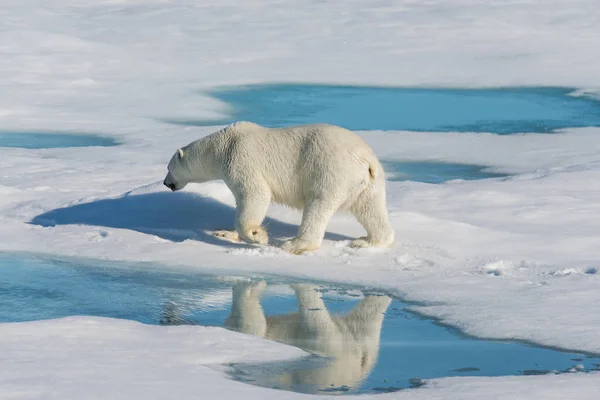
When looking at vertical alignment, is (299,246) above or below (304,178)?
below

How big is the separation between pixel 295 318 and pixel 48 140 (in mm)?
7685

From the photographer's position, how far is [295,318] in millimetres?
5312

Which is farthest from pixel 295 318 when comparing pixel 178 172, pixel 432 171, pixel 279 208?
pixel 432 171

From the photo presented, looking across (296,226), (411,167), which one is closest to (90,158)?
(411,167)

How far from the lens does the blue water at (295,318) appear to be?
14.2 feet

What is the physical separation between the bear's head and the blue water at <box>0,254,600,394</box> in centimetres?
107

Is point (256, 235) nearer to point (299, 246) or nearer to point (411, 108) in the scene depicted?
point (299, 246)

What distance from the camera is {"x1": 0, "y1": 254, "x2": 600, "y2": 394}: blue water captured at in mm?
4316

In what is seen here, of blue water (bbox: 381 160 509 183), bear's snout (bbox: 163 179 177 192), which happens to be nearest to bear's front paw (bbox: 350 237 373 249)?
bear's snout (bbox: 163 179 177 192)

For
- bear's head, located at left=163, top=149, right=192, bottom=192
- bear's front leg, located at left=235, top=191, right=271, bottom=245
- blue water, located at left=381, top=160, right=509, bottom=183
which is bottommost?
blue water, located at left=381, top=160, right=509, bottom=183

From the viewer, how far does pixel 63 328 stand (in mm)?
4664

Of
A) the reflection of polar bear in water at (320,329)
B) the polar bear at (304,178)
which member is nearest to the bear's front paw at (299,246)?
the polar bear at (304,178)

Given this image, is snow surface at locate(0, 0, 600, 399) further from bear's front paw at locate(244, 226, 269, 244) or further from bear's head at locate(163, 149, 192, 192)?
bear's head at locate(163, 149, 192, 192)

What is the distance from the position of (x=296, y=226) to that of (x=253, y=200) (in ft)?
2.57
